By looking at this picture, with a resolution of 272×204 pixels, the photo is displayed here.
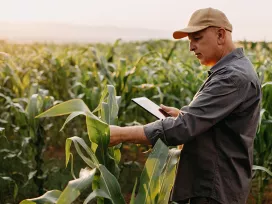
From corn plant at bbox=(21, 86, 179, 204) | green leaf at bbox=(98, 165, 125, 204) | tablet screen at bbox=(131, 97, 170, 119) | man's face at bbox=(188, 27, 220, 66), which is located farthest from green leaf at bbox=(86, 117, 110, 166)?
man's face at bbox=(188, 27, 220, 66)

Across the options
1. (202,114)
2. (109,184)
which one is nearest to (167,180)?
(109,184)

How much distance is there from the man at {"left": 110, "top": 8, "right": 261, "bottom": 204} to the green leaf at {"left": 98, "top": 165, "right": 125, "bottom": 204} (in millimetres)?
121

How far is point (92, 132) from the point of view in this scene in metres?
2.02

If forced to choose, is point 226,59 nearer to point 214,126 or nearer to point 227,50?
point 227,50

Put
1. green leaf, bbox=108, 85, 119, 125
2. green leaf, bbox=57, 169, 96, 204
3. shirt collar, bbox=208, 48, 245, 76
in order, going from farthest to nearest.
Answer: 1. green leaf, bbox=108, 85, 119, 125
2. shirt collar, bbox=208, 48, 245, 76
3. green leaf, bbox=57, 169, 96, 204

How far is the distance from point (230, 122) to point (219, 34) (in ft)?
1.19

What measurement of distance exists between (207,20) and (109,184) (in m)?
0.78

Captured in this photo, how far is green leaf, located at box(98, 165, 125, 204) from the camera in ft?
6.57

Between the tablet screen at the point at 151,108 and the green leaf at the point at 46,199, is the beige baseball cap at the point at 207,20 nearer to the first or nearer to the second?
the tablet screen at the point at 151,108

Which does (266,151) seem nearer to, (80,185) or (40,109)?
(40,109)

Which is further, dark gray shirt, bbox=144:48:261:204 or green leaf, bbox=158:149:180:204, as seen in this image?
green leaf, bbox=158:149:180:204

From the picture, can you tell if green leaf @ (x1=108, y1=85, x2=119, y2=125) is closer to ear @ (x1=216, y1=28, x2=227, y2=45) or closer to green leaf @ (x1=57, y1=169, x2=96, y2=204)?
green leaf @ (x1=57, y1=169, x2=96, y2=204)

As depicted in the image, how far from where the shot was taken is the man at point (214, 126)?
1.95m

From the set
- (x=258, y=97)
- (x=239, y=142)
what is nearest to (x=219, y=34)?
(x=258, y=97)
